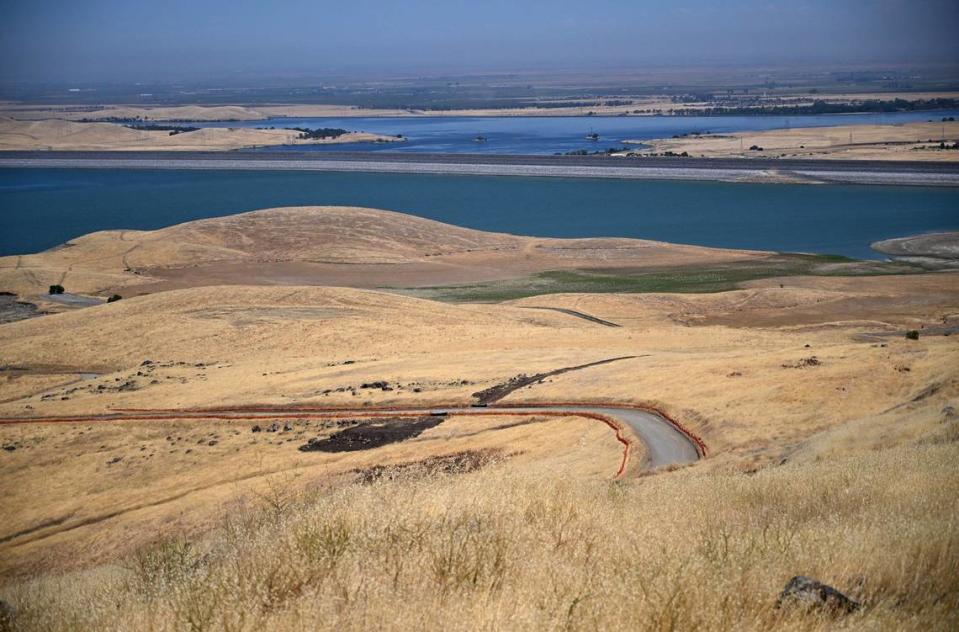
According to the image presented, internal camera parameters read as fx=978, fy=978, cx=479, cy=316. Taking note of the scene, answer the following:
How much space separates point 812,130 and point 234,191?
6811 centimetres

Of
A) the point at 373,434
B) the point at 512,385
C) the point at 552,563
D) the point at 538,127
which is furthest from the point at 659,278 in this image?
the point at 538,127

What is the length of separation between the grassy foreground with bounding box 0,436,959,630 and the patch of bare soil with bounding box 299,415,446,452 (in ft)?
27.4

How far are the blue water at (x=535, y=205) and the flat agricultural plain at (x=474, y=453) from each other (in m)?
11.8

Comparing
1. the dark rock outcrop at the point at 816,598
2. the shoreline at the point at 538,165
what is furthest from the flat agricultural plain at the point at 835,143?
the dark rock outcrop at the point at 816,598

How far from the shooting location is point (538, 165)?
286 feet

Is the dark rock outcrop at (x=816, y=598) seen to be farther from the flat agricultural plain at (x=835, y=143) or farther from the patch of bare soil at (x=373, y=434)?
the flat agricultural plain at (x=835, y=143)

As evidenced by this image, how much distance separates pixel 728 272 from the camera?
47219 millimetres

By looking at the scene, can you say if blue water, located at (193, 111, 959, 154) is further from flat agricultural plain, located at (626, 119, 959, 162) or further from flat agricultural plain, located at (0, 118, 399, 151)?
flat agricultural plain, located at (626, 119, 959, 162)

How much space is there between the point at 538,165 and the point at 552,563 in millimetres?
82253

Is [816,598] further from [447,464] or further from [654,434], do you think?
[654,434]

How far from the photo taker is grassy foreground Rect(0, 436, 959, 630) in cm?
555

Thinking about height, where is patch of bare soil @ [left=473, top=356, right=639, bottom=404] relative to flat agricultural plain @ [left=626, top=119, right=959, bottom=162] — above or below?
below

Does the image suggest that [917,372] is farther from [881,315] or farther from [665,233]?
[665,233]

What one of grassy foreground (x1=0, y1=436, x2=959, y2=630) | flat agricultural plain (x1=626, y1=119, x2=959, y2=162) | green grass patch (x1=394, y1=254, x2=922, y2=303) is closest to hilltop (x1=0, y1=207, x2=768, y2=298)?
green grass patch (x1=394, y1=254, x2=922, y2=303)
